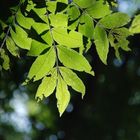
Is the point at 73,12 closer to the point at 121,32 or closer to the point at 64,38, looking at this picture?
the point at 64,38

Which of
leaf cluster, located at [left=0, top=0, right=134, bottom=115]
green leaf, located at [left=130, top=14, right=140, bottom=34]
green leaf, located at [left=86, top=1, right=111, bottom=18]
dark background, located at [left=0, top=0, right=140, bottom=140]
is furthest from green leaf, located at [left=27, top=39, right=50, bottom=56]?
dark background, located at [left=0, top=0, right=140, bottom=140]

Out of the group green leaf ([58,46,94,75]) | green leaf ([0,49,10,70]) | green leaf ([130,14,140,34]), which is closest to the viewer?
green leaf ([58,46,94,75])

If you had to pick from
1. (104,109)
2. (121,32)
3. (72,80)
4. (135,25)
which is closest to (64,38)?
(72,80)

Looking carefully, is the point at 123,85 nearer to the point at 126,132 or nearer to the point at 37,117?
the point at 126,132

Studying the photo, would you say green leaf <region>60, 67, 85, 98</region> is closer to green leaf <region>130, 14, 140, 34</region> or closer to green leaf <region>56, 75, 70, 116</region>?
green leaf <region>56, 75, 70, 116</region>

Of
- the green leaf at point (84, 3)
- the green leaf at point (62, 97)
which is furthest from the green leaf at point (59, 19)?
the green leaf at point (62, 97)

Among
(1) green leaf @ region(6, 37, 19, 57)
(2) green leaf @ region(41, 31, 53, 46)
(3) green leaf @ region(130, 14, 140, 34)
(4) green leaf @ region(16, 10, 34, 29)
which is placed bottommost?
(3) green leaf @ region(130, 14, 140, 34)

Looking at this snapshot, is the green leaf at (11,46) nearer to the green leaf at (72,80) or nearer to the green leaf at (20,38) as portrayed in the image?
the green leaf at (20,38)
